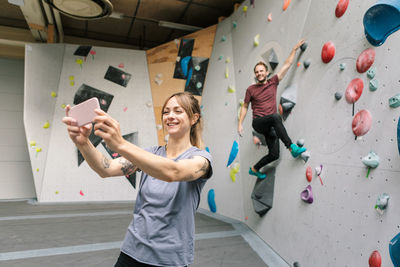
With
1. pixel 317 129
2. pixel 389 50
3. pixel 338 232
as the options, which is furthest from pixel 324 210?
pixel 389 50

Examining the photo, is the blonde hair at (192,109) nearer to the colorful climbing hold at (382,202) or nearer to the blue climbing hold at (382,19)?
the blue climbing hold at (382,19)

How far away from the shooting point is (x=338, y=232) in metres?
1.56

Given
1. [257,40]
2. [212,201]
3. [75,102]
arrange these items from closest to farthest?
[257,40]
[212,201]
[75,102]

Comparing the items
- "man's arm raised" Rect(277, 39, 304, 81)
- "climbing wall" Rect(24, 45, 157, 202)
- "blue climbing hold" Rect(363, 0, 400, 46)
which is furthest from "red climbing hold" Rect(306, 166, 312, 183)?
"climbing wall" Rect(24, 45, 157, 202)

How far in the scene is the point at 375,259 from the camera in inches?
50.6

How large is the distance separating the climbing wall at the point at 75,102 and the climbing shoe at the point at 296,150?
2.85m

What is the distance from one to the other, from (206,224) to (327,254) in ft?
4.84

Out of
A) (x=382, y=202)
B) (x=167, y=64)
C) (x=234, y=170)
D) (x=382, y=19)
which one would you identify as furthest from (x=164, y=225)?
(x=167, y=64)

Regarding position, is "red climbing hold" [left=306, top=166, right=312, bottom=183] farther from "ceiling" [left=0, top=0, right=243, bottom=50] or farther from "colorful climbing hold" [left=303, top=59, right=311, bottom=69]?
"ceiling" [left=0, top=0, right=243, bottom=50]

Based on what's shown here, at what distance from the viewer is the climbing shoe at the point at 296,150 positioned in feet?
6.45

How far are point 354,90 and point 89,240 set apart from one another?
94.8 inches

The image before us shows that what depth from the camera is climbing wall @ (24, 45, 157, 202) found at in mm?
3857

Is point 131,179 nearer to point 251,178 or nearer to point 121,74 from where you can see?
point 121,74

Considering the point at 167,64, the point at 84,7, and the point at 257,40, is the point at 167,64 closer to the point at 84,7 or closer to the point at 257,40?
the point at 84,7
